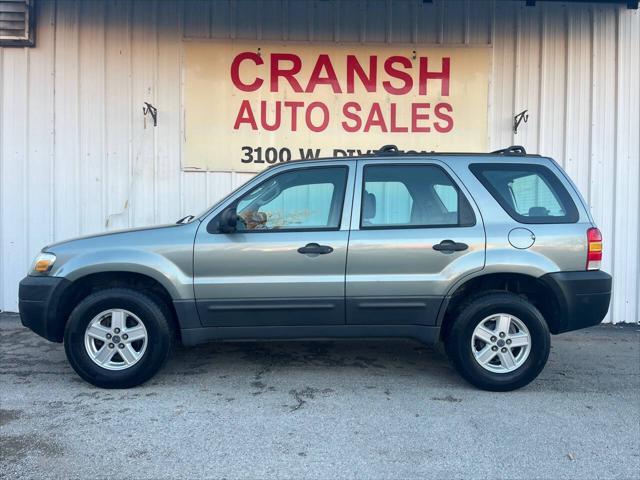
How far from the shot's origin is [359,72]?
24.7 ft

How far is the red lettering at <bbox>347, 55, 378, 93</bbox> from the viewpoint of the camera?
7523 millimetres

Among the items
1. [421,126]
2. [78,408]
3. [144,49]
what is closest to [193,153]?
[144,49]

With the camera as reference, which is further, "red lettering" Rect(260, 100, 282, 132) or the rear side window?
"red lettering" Rect(260, 100, 282, 132)

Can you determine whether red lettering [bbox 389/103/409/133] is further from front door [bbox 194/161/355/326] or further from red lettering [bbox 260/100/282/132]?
front door [bbox 194/161/355/326]

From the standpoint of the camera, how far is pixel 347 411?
4297 mm

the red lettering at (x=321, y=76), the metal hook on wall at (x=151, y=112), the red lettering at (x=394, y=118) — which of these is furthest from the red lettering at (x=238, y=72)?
the red lettering at (x=394, y=118)

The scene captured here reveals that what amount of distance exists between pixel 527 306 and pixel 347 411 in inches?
66.1

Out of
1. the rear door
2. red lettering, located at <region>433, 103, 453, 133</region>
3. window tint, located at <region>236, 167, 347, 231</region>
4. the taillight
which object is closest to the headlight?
window tint, located at <region>236, 167, 347, 231</region>

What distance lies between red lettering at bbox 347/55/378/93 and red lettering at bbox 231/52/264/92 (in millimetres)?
1141

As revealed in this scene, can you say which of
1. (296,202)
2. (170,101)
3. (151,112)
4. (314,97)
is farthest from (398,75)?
(296,202)

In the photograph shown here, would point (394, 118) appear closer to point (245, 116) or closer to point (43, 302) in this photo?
point (245, 116)

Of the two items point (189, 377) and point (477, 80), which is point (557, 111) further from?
point (189, 377)

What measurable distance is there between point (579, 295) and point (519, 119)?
360 cm

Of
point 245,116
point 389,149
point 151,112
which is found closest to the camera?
point 389,149
